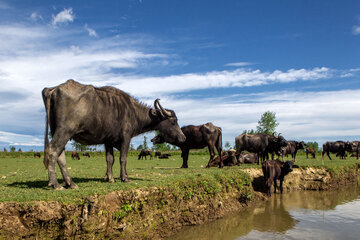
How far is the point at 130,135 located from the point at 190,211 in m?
2.82

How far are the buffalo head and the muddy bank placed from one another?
1537 millimetres

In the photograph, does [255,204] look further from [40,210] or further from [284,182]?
[40,210]

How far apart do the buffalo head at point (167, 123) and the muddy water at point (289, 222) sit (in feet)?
9.66

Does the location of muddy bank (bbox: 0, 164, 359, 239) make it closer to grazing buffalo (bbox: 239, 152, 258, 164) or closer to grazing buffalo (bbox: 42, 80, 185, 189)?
grazing buffalo (bbox: 42, 80, 185, 189)

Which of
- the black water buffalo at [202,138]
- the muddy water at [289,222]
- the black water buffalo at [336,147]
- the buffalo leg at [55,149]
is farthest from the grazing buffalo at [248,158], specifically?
the black water buffalo at [336,147]

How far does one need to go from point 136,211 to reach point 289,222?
5031 millimetres

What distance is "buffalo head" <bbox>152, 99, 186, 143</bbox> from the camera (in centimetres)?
880

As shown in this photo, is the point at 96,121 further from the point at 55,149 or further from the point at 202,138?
the point at 202,138

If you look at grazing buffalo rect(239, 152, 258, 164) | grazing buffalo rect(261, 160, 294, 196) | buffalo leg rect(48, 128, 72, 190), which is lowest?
grazing buffalo rect(261, 160, 294, 196)

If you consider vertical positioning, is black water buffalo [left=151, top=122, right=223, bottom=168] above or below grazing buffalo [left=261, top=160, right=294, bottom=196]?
above

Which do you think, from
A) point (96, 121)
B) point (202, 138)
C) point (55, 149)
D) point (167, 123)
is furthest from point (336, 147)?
point (55, 149)

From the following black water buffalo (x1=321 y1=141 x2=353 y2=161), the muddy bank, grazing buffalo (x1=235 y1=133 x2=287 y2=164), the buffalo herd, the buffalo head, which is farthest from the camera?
black water buffalo (x1=321 y1=141 x2=353 y2=161)

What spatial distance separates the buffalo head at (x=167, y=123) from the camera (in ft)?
28.9

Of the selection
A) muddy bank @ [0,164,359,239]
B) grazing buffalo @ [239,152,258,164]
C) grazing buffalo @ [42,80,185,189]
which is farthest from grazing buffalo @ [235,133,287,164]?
grazing buffalo @ [42,80,185,189]
